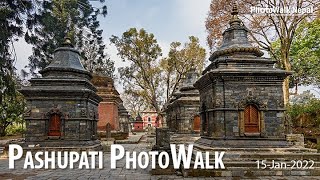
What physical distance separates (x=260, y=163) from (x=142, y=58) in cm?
2733

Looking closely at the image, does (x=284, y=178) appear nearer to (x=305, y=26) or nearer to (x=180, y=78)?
(x=305, y=26)

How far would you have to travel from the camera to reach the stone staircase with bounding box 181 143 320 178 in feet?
32.2

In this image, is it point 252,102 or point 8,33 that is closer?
point 8,33

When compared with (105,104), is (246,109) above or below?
below

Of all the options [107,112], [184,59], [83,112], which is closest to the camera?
[83,112]

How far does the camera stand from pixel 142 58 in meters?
36.2

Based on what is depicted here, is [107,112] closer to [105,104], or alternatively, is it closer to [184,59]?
[105,104]

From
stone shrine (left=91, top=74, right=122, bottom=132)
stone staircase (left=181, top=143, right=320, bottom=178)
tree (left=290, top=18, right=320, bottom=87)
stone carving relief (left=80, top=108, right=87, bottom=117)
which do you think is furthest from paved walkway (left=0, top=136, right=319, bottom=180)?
tree (left=290, top=18, right=320, bottom=87)

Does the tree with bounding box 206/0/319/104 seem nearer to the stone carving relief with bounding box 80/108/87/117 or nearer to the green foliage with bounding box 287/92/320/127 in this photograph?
the green foliage with bounding box 287/92/320/127

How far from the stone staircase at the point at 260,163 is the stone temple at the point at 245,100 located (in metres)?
0.80

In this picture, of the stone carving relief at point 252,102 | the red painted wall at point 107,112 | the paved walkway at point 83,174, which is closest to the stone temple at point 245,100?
the stone carving relief at point 252,102

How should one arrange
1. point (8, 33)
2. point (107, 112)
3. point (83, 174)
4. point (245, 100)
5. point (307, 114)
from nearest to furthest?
point (8, 33) < point (83, 174) < point (245, 100) < point (307, 114) < point (107, 112)

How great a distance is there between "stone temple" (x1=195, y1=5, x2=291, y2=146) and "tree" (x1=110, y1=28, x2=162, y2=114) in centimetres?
2372

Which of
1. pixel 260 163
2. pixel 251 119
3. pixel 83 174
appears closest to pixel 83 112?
pixel 83 174
